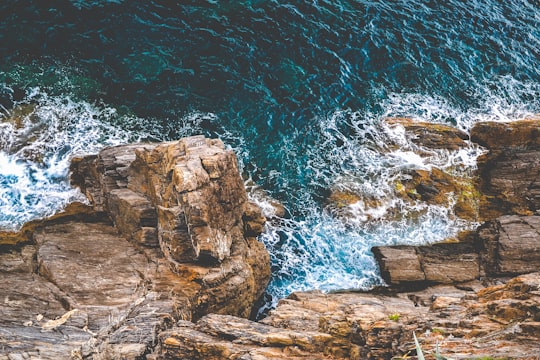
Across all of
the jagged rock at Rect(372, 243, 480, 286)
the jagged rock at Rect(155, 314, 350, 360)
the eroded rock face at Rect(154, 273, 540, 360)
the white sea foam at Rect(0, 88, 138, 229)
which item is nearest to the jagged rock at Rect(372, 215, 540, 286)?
the jagged rock at Rect(372, 243, 480, 286)

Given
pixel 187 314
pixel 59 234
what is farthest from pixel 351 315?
pixel 59 234

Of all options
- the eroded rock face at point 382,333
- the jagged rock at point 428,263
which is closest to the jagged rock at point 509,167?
the jagged rock at point 428,263

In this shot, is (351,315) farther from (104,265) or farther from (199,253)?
(104,265)

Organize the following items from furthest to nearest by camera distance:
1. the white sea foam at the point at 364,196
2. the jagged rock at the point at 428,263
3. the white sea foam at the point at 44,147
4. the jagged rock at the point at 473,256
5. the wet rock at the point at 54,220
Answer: the white sea foam at the point at 364,196 < the white sea foam at the point at 44,147 < the jagged rock at the point at 428,263 < the jagged rock at the point at 473,256 < the wet rock at the point at 54,220

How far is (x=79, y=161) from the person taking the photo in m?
27.7

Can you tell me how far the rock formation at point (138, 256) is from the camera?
18.5 metres

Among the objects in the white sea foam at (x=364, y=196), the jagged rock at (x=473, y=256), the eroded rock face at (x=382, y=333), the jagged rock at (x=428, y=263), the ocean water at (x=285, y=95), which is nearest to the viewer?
the eroded rock face at (x=382, y=333)

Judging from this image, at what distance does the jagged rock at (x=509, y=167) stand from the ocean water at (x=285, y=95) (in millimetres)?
1302

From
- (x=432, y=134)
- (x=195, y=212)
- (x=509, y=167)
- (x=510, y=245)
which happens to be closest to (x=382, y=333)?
(x=195, y=212)

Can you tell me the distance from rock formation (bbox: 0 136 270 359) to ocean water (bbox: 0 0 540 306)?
271 centimetres

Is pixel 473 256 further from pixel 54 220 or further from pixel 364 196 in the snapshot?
pixel 54 220

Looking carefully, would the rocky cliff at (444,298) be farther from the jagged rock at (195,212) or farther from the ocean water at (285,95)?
the jagged rock at (195,212)

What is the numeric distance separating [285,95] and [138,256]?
17125 millimetres

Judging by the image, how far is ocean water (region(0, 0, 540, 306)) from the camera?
28.1 m
